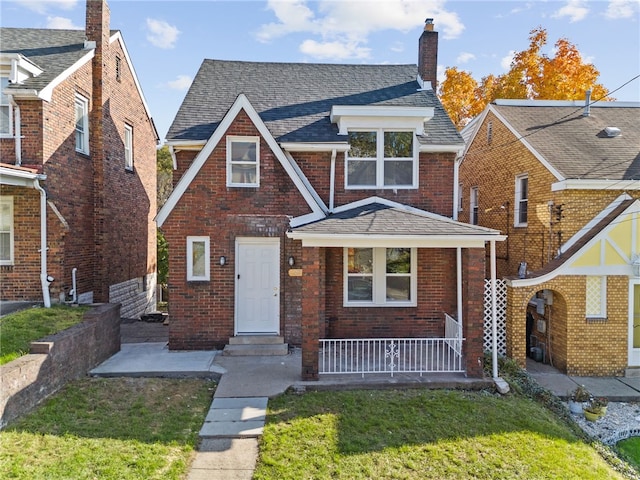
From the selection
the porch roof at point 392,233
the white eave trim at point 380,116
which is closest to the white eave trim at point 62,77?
the white eave trim at point 380,116

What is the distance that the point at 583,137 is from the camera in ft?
40.1

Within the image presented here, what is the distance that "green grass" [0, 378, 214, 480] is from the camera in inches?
204

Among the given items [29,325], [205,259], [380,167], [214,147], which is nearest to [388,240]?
[380,167]

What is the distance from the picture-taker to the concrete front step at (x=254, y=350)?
372 inches

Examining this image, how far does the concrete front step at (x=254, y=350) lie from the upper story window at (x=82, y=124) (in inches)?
301

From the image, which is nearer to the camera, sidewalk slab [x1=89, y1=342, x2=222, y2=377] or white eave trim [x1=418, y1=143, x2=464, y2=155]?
sidewalk slab [x1=89, y1=342, x2=222, y2=377]

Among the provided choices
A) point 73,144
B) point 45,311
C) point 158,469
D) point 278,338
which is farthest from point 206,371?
point 73,144

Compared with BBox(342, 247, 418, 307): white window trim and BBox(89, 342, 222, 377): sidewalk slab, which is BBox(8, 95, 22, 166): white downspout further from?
BBox(342, 247, 418, 307): white window trim

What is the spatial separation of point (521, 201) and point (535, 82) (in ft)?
40.8

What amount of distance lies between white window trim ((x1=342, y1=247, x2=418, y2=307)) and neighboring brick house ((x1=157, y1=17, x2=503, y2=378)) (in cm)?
3

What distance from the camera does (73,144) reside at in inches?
456

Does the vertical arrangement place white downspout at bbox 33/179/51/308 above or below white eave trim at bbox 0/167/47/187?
below

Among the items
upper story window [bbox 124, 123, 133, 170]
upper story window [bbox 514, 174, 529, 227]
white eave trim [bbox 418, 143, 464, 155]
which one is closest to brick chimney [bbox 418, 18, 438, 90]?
white eave trim [bbox 418, 143, 464, 155]

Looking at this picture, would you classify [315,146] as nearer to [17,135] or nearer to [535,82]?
[17,135]
